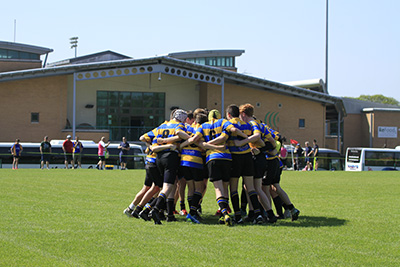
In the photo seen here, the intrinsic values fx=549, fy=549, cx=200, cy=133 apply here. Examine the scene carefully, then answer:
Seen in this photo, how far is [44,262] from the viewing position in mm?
5984

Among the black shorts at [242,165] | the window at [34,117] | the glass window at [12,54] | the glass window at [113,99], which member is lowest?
the black shorts at [242,165]

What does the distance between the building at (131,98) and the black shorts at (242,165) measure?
34083 millimetres

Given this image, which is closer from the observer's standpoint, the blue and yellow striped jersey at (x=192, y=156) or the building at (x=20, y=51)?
the blue and yellow striped jersey at (x=192, y=156)

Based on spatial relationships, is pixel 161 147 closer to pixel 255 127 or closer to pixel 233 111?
pixel 233 111

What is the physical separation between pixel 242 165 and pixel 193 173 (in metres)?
0.85

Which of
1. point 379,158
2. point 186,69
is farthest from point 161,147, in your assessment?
point 186,69

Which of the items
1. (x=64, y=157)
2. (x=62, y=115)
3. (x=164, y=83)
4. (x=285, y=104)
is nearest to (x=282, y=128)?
(x=285, y=104)

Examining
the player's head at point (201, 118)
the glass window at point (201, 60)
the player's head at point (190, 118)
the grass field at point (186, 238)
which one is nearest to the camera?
the grass field at point (186, 238)

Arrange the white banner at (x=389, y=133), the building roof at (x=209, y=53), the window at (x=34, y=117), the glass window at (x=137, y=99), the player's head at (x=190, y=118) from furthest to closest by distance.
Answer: the building roof at (x=209, y=53) < the white banner at (x=389, y=133) < the glass window at (x=137, y=99) < the window at (x=34, y=117) < the player's head at (x=190, y=118)

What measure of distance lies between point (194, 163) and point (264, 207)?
146 cm

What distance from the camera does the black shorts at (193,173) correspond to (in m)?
9.36

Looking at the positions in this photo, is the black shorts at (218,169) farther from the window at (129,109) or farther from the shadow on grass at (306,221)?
the window at (129,109)

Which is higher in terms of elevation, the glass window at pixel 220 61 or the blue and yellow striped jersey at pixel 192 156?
the glass window at pixel 220 61

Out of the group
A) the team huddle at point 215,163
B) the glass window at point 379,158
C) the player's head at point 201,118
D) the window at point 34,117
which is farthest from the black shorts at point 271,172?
the window at point 34,117
